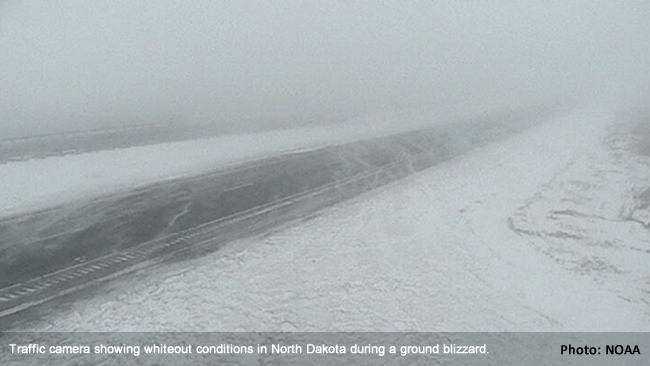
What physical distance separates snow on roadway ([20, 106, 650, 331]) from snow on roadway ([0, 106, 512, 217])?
240 inches

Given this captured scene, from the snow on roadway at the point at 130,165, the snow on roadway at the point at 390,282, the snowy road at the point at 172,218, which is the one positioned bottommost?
the snow on roadway at the point at 390,282

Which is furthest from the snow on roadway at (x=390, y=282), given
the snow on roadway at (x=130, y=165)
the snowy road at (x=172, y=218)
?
the snow on roadway at (x=130, y=165)

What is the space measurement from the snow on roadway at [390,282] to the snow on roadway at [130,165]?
6101mm

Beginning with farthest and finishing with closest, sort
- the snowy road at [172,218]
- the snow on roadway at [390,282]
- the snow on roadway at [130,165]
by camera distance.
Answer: the snow on roadway at [130,165] < the snowy road at [172,218] < the snow on roadway at [390,282]

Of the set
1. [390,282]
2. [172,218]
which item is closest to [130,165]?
[172,218]

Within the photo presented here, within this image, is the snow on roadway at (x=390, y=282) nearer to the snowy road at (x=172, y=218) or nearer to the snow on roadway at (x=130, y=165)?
the snowy road at (x=172, y=218)

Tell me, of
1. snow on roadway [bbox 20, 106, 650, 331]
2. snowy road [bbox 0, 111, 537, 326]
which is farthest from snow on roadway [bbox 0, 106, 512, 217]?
snow on roadway [bbox 20, 106, 650, 331]

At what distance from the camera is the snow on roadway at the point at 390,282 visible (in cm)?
982

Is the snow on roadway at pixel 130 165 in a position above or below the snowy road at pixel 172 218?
above

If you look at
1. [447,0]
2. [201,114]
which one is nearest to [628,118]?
[201,114]

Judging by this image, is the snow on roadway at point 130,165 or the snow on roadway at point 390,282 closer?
the snow on roadway at point 390,282

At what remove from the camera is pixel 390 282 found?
11.5m

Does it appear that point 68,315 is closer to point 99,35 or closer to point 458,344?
point 458,344

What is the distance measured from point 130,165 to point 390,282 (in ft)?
38.2
